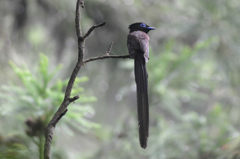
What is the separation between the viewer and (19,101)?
6.04ft

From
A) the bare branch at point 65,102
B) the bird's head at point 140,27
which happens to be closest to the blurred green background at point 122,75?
the bare branch at point 65,102

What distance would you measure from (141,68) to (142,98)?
109 millimetres

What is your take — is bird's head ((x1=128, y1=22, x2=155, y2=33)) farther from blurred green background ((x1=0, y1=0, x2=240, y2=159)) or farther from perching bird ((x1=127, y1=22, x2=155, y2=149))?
blurred green background ((x1=0, y1=0, x2=240, y2=159))

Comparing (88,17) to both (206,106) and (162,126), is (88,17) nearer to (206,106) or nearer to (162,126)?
(162,126)

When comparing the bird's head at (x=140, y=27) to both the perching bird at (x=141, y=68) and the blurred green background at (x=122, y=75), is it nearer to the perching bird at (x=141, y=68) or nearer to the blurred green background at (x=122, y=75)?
the perching bird at (x=141, y=68)

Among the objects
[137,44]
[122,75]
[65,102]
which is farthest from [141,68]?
[122,75]

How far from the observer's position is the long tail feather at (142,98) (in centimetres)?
73

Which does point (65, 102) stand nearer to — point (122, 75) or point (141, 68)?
point (141, 68)

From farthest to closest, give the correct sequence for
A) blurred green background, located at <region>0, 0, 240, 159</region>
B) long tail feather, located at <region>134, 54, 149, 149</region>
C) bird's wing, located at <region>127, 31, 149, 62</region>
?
1. blurred green background, located at <region>0, 0, 240, 159</region>
2. bird's wing, located at <region>127, 31, 149, 62</region>
3. long tail feather, located at <region>134, 54, 149, 149</region>

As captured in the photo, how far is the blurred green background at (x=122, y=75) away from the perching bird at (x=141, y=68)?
962 mm

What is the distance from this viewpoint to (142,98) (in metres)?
0.78

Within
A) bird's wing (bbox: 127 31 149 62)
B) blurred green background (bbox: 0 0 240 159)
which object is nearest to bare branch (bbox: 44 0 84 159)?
bird's wing (bbox: 127 31 149 62)

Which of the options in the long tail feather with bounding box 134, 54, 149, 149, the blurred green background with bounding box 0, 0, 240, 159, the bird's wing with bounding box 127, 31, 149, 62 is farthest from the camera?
the blurred green background with bounding box 0, 0, 240, 159

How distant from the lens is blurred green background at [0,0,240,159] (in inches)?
86.5
